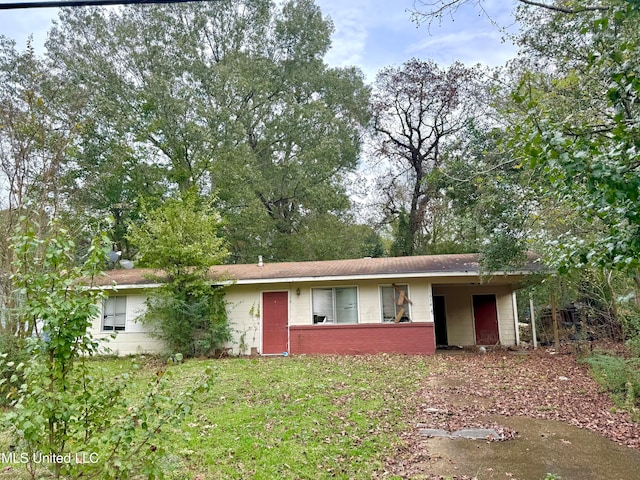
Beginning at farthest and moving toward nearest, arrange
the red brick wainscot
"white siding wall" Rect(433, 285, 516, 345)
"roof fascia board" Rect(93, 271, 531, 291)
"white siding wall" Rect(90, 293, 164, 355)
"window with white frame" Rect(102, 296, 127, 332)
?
1. "white siding wall" Rect(433, 285, 516, 345)
2. "window with white frame" Rect(102, 296, 127, 332)
3. "white siding wall" Rect(90, 293, 164, 355)
4. the red brick wainscot
5. "roof fascia board" Rect(93, 271, 531, 291)

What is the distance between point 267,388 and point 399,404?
101 inches

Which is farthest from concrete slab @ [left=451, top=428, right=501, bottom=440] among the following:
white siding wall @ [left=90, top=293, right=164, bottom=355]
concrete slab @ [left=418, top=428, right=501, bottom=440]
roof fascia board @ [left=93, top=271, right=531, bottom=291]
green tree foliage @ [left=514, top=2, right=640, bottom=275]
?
white siding wall @ [left=90, top=293, right=164, bottom=355]

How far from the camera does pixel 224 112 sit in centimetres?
2019

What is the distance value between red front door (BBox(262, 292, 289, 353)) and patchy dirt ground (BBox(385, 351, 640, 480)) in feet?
18.7

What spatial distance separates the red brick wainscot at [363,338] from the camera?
1258 cm

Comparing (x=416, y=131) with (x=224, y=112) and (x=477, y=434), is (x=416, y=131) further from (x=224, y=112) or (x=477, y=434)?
(x=477, y=434)

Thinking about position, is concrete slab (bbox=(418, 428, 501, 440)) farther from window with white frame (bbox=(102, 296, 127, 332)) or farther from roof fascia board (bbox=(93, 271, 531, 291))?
window with white frame (bbox=(102, 296, 127, 332))

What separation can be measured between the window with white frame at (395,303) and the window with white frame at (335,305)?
89 centimetres

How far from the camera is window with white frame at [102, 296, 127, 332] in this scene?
47.1ft

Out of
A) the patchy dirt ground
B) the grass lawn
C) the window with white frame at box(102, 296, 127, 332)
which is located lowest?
the patchy dirt ground

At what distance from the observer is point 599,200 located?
272 cm

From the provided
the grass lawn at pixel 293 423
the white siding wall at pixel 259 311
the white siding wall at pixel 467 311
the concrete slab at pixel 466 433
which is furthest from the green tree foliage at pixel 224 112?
the concrete slab at pixel 466 433

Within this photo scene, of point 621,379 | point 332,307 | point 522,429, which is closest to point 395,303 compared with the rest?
point 332,307

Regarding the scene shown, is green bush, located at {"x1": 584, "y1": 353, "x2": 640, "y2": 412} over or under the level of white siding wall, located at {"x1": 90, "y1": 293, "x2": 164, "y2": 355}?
under
